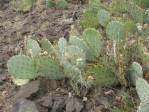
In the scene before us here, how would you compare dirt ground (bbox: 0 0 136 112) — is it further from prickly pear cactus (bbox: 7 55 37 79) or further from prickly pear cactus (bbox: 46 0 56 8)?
prickly pear cactus (bbox: 46 0 56 8)

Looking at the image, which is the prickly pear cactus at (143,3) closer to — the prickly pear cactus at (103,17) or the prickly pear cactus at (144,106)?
the prickly pear cactus at (103,17)

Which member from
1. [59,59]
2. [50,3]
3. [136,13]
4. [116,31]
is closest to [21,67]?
[59,59]

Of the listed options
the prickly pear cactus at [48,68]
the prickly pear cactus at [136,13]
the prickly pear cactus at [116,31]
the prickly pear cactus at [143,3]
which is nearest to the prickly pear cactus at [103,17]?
the prickly pear cactus at [136,13]

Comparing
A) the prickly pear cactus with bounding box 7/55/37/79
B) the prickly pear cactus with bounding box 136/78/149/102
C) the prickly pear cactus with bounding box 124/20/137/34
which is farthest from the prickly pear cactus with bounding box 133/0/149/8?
the prickly pear cactus with bounding box 136/78/149/102

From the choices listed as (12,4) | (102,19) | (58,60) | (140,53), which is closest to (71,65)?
(58,60)

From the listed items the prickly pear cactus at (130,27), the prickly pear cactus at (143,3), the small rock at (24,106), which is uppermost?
the prickly pear cactus at (143,3)

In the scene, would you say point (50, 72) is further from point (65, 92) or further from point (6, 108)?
point (6, 108)
